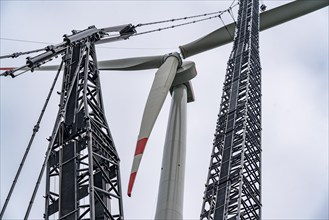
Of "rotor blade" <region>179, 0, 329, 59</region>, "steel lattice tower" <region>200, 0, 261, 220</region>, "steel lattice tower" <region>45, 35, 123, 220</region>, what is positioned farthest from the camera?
"rotor blade" <region>179, 0, 329, 59</region>

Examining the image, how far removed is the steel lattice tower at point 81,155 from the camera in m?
27.8

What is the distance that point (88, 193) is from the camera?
90.8 ft

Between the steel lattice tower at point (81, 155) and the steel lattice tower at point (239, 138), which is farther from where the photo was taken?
the steel lattice tower at point (239, 138)

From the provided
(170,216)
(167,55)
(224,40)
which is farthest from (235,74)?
(170,216)

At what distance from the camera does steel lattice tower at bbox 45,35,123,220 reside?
2777 centimetres

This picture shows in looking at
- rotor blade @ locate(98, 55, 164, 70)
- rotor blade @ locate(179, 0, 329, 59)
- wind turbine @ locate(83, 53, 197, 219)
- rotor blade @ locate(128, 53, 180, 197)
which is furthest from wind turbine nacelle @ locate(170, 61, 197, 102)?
rotor blade @ locate(179, 0, 329, 59)

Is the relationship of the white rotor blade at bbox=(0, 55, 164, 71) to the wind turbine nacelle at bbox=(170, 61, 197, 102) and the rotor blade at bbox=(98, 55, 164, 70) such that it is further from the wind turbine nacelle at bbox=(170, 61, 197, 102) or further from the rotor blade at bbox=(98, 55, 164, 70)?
the wind turbine nacelle at bbox=(170, 61, 197, 102)

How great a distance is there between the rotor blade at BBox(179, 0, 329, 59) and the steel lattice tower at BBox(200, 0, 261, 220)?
125 centimetres

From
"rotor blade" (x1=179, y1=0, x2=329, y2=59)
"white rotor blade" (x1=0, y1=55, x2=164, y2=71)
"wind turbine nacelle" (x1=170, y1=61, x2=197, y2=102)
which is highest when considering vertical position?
"rotor blade" (x1=179, y1=0, x2=329, y2=59)

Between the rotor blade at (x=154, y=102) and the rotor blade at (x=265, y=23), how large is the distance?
576 centimetres

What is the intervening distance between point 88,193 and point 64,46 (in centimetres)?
1026

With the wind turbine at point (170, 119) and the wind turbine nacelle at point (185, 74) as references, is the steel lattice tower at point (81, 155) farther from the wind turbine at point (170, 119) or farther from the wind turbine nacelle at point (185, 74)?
the wind turbine nacelle at point (185, 74)

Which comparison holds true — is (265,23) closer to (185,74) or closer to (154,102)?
(185,74)

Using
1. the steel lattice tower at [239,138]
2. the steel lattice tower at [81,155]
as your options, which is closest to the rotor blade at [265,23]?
the steel lattice tower at [239,138]
